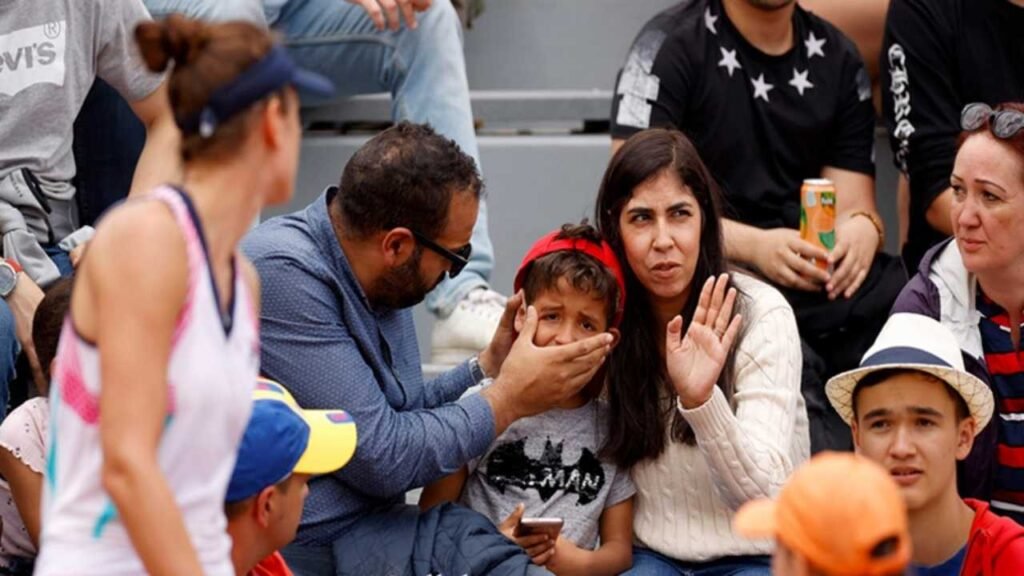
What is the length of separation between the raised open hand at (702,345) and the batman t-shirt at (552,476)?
0.87ft

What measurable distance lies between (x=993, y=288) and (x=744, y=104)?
0.98 metres

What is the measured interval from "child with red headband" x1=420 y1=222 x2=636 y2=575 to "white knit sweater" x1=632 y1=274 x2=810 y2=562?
0.20 feet

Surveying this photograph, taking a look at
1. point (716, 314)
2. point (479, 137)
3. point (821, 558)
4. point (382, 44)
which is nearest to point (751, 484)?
point (716, 314)

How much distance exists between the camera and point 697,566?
11.7ft

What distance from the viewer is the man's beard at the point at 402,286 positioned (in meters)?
3.35

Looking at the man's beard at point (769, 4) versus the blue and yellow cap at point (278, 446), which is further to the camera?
the man's beard at point (769, 4)

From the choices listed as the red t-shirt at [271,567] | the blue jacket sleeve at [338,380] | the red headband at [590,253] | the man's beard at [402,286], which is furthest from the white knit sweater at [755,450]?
the red t-shirt at [271,567]

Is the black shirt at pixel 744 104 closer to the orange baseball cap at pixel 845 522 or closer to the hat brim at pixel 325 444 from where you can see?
the hat brim at pixel 325 444

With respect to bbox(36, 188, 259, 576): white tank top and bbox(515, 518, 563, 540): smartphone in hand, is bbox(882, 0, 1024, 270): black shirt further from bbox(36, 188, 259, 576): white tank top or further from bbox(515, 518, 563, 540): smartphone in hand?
bbox(36, 188, 259, 576): white tank top

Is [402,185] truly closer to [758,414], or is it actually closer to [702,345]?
[702,345]

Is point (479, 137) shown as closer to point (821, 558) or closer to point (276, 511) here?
point (276, 511)

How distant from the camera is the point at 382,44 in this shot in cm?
457

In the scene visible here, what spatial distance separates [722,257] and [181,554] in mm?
1841

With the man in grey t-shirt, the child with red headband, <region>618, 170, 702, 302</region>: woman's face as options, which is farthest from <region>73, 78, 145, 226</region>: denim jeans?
<region>618, 170, 702, 302</region>: woman's face
